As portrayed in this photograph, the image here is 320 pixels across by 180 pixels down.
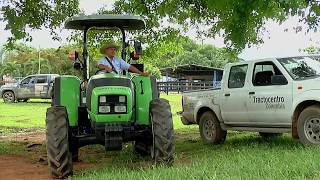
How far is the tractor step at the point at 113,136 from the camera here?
296 inches

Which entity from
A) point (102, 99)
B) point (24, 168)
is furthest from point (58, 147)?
point (24, 168)

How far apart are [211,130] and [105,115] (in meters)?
5.10

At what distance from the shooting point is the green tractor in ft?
24.8

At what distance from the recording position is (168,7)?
539 inches

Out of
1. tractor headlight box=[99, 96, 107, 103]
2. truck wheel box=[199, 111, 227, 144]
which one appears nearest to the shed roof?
truck wheel box=[199, 111, 227, 144]

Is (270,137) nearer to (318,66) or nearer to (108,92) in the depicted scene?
(318,66)

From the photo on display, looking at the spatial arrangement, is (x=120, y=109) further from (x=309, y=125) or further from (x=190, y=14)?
(x=190, y=14)

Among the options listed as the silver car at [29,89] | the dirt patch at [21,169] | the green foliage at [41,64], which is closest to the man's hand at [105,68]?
the dirt patch at [21,169]

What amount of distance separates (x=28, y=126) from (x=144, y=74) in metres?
10.6

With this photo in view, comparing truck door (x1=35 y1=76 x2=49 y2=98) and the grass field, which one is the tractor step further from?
Answer: truck door (x1=35 y1=76 x2=49 y2=98)

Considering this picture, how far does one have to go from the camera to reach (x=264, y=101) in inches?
419

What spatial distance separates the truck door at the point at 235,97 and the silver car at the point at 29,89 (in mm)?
21920

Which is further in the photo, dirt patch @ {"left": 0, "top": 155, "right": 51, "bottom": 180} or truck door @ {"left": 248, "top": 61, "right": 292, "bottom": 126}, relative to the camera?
truck door @ {"left": 248, "top": 61, "right": 292, "bottom": 126}

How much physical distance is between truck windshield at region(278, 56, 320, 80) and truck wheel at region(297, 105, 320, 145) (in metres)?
0.82
